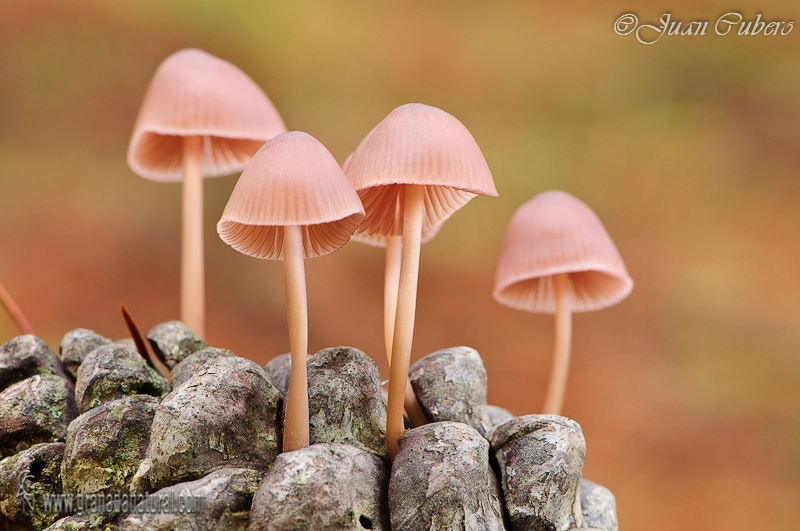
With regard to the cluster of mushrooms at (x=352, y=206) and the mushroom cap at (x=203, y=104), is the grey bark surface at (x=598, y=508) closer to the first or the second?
the cluster of mushrooms at (x=352, y=206)

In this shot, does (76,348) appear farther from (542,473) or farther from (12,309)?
(542,473)

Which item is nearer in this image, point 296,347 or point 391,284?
point 296,347

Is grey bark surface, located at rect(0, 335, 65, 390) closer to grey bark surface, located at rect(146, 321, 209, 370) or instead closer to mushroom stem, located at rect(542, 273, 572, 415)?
grey bark surface, located at rect(146, 321, 209, 370)

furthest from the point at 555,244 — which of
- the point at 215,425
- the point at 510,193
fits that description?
the point at 510,193

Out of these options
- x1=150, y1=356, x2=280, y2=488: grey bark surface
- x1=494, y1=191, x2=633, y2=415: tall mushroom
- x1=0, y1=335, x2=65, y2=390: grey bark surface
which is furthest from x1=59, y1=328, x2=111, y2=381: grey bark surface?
x1=494, y1=191, x2=633, y2=415: tall mushroom

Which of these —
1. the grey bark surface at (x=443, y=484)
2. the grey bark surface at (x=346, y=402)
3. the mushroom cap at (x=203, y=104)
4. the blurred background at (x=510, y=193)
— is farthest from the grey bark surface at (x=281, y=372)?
the blurred background at (x=510, y=193)

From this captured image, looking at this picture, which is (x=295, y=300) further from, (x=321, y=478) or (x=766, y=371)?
(x=766, y=371)

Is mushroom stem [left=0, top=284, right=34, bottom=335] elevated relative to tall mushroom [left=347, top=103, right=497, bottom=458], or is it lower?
lower
